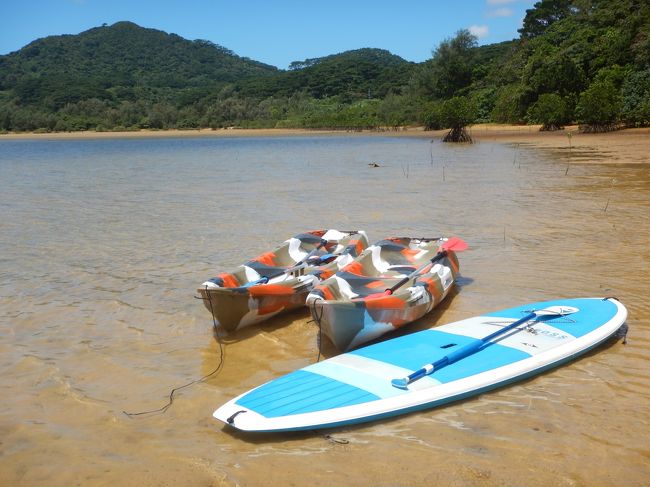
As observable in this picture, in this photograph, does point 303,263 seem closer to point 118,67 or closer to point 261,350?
point 261,350

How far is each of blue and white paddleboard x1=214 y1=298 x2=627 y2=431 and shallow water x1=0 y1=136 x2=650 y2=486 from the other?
0.42 ft

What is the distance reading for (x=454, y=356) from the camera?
4.50m

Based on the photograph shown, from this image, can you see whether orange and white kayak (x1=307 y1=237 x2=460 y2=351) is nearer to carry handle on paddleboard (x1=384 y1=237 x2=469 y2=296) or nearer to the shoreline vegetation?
carry handle on paddleboard (x1=384 y1=237 x2=469 y2=296)

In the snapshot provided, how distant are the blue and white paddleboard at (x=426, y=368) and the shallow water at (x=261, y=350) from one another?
0.42ft

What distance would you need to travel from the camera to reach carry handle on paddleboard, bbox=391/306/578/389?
164 inches

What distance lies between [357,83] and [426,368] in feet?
322

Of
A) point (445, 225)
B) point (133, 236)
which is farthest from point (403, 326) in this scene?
point (133, 236)

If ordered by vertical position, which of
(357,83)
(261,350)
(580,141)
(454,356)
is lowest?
(261,350)

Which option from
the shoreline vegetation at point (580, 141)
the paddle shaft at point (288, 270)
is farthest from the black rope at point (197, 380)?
the shoreline vegetation at point (580, 141)

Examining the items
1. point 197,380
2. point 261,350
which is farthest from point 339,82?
point 197,380

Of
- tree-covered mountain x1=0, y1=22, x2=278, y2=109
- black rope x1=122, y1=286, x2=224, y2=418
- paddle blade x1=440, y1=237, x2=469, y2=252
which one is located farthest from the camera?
tree-covered mountain x1=0, y1=22, x2=278, y2=109

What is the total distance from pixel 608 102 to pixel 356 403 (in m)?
32.7

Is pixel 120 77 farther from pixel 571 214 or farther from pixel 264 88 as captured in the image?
pixel 571 214

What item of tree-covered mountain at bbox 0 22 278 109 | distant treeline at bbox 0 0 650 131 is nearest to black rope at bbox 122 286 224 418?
distant treeline at bbox 0 0 650 131
